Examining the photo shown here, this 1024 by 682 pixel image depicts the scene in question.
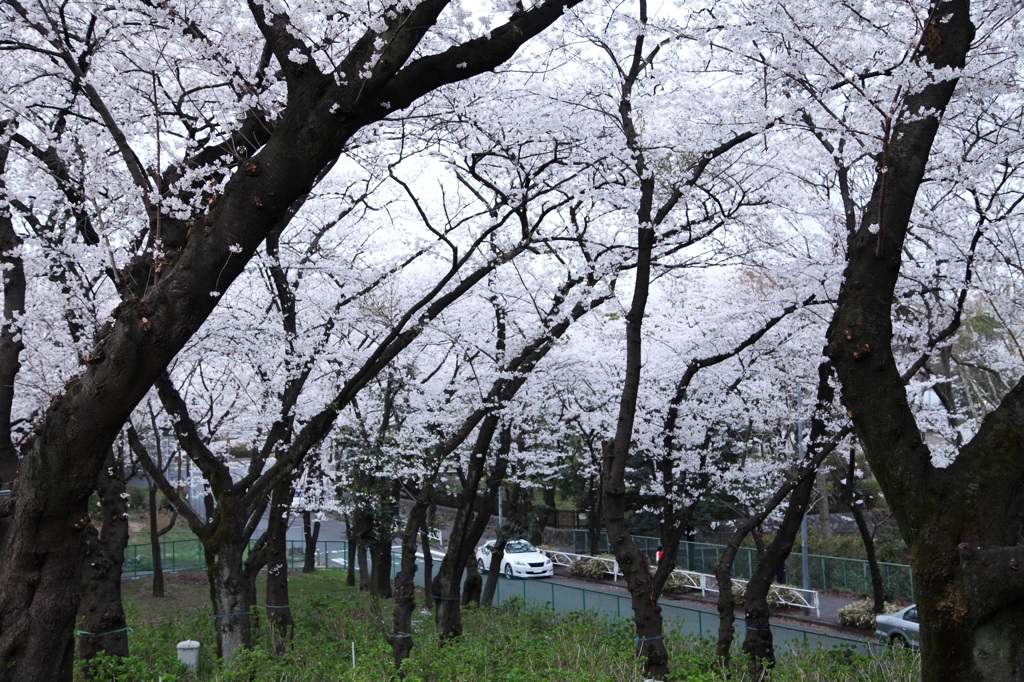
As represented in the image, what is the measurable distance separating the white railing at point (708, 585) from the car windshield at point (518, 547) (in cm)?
162

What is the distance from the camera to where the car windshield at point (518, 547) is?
29.0 metres

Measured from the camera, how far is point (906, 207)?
4523 millimetres

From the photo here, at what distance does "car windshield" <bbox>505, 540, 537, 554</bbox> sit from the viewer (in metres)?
29.0

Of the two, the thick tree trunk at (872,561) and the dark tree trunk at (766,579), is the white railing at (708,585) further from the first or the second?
the dark tree trunk at (766,579)

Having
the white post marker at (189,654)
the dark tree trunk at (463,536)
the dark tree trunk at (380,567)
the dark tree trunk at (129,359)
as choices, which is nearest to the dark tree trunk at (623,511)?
the dark tree trunk at (129,359)

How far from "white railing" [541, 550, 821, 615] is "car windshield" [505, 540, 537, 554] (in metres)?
1.62

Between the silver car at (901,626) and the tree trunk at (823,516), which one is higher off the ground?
the tree trunk at (823,516)

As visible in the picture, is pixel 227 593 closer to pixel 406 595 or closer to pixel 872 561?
pixel 406 595

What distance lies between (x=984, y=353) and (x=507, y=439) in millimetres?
12614

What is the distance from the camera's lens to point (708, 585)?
24156mm

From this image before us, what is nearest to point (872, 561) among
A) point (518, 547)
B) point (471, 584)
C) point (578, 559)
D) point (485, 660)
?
point (471, 584)

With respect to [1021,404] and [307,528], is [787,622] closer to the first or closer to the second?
[307,528]

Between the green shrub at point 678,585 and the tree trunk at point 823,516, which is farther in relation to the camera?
the tree trunk at point 823,516

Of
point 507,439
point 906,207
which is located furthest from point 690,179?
point 507,439
